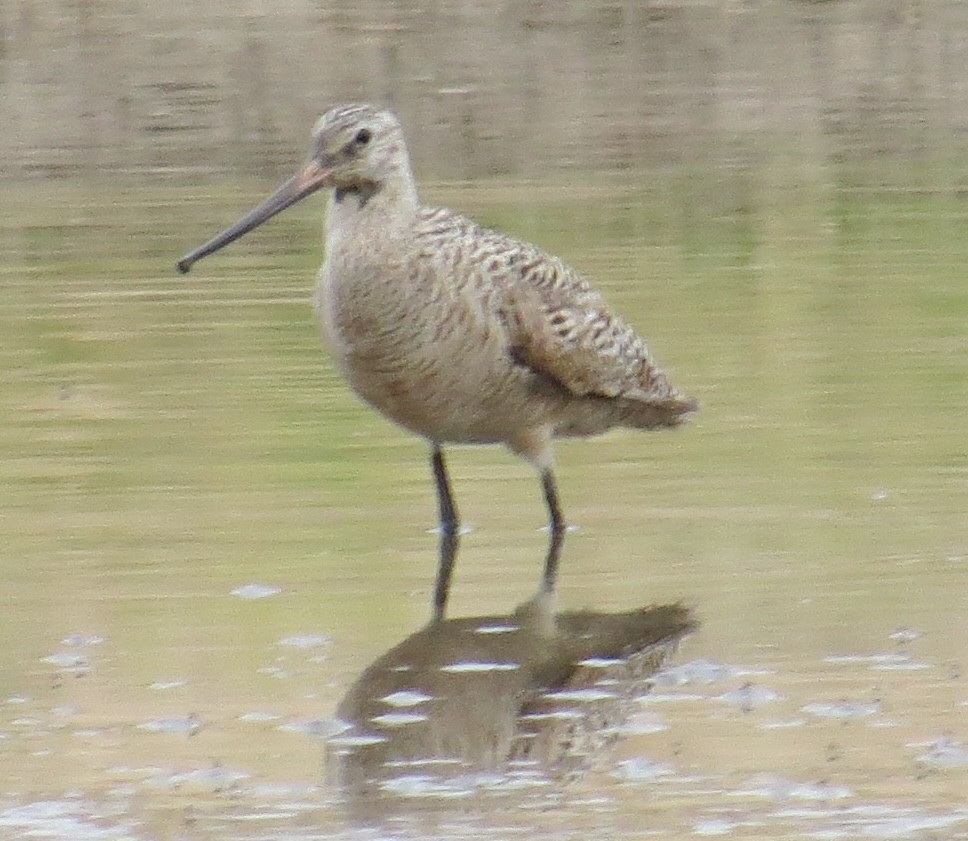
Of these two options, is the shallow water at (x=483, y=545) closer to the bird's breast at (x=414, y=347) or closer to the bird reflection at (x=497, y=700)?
the bird reflection at (x=497, y=700)

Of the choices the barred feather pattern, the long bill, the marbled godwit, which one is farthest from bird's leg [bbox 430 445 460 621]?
the long bill

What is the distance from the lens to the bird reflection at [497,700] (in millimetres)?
5469

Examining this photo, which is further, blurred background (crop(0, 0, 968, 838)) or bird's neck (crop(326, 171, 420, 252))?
bird's neck (crop(326, 171, 420, 252))

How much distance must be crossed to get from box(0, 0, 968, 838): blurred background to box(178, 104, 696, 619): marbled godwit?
32 cm

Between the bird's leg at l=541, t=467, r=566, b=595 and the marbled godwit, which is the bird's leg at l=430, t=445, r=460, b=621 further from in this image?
the bird's leg at l=541, t=467, r=566, b=595

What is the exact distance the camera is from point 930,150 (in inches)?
655

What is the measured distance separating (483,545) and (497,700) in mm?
1699

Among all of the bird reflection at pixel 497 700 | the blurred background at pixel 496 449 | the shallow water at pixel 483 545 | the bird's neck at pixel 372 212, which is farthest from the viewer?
the bird's neck at pixel 372 212

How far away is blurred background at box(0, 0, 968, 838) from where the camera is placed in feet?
18.5

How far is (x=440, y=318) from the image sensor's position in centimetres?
743

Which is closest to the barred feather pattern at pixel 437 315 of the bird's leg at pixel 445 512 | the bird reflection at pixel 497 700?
the bird's leg at pixel 445 512

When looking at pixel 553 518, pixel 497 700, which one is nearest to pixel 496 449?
pixel 553 518

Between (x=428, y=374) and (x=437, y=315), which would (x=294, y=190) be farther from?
(x=428, y=374)

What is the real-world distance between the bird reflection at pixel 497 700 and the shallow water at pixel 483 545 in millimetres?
80
